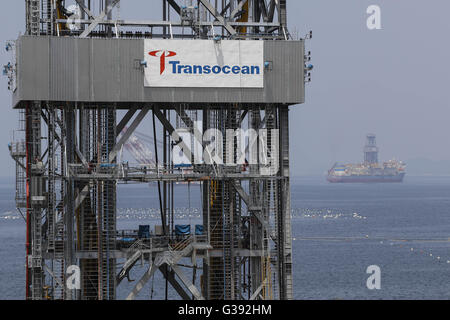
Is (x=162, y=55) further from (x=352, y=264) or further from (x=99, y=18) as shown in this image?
(x=352, y=264)

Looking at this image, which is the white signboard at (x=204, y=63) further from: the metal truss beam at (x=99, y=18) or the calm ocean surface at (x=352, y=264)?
the calm ocean surface at (x=352, y=264)

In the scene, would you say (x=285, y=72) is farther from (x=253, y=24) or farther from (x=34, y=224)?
(x=34, y=224)

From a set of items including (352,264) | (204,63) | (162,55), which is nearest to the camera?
(162,55)

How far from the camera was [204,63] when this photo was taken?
167 feet

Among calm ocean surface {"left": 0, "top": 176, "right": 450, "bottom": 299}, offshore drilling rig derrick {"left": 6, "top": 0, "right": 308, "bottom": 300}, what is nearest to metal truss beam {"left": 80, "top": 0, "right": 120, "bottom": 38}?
offshore drilling rig derrick {"left": 6, "top": 0, "right": 308, "bottom": 300}

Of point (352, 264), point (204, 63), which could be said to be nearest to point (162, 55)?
point (204, 63)

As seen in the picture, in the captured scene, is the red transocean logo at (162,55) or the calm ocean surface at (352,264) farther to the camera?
the calm ocean surface at (352,264)

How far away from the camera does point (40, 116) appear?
49562 mm

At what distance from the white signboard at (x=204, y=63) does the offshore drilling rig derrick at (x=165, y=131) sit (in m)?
0.06

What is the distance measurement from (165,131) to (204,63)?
243 inches

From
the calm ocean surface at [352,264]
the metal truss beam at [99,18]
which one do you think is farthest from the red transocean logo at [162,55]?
the calm ocean surface at [352,264]

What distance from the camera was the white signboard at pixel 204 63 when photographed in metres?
50.6
